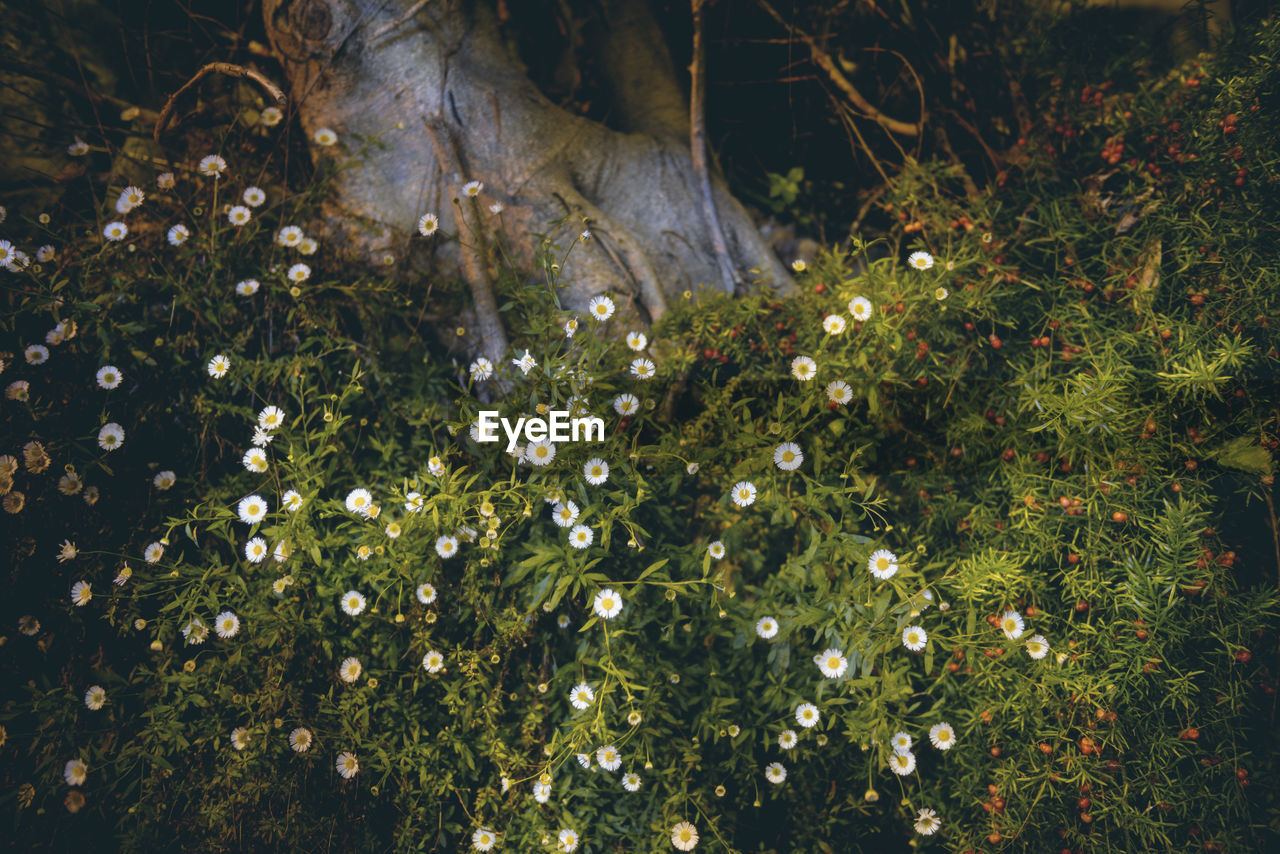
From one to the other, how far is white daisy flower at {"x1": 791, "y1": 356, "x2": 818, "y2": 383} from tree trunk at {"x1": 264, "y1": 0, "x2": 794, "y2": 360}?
1.64ft

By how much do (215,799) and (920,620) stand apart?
179 centimetres

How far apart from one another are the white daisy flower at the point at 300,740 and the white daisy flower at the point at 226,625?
0.95ft

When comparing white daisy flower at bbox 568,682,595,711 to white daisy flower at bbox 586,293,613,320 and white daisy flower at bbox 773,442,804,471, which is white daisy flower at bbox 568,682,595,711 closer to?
white daisy flower at bbox 773,442,804,471

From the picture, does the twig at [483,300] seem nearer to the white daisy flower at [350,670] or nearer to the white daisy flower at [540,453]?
the white daisy flower at [540,453]

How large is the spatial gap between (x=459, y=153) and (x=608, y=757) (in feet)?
6.27

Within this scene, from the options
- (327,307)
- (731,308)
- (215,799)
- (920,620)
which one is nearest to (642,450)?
(731,308)

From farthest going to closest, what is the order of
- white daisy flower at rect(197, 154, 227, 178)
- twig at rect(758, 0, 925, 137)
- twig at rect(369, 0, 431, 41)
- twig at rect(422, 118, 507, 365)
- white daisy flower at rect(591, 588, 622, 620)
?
twig at rect(758, 0, 925, 137)
twig at rect(369, 0, 431, 41)
twig at rect(422, 118, 507, 365)
white daisy flower at rect(197, 154, 227, 178)
white daisy flower at rect(591, 588, 622, 620)

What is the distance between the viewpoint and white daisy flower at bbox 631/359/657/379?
1.78m

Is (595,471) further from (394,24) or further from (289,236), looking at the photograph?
(394,24)

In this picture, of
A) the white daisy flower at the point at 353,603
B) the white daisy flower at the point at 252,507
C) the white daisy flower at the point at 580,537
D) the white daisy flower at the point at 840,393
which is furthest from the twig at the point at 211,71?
the white daisy flower at the point at 840,393

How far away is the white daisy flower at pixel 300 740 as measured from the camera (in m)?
1.62

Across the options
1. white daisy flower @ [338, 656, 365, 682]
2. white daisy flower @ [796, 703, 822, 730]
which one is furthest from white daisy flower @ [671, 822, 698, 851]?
white daisy flower @ [338, 656, 365, 682]

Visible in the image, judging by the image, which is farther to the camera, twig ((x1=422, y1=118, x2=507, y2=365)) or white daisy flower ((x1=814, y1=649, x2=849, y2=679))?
twig ((x1=422, y1=118, x2=507, y2=365))

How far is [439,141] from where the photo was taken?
2.22 m
